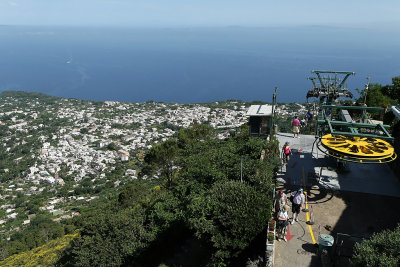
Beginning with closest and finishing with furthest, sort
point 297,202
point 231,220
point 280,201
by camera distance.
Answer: point 231,220 < point 297,202 < point 280,201

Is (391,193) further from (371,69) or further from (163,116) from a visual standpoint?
(371,69)

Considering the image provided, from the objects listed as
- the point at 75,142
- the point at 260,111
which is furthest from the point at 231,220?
the point at 75,142

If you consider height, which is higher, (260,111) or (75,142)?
(260,111)

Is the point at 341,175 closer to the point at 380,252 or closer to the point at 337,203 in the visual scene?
the point at 337,203

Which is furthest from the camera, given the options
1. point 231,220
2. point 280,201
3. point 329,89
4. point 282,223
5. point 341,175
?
point 329,89

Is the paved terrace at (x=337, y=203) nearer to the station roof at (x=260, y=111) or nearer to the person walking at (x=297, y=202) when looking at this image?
the person walking at (x=297, y=202)

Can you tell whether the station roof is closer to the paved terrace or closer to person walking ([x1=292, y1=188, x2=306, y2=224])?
the paved terrace

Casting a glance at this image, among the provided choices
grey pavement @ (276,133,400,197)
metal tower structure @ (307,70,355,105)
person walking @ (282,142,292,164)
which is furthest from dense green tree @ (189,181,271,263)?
metal tower structure @ (307,70,355,105)

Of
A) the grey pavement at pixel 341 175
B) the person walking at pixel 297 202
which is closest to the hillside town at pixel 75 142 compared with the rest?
the grey pavement at pixel 341 175

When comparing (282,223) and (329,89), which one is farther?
(329,89)
